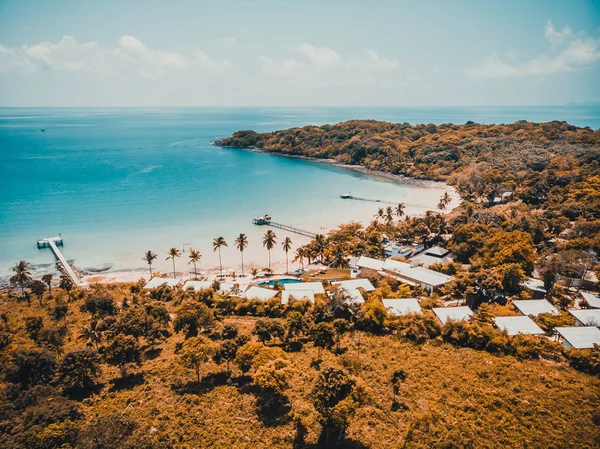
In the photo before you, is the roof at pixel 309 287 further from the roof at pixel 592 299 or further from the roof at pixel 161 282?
the roof at pixel 592 299

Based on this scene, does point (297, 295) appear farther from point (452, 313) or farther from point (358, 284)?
point (452, 313)

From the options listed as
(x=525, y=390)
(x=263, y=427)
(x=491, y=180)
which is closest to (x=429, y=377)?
(x=525, y=390)

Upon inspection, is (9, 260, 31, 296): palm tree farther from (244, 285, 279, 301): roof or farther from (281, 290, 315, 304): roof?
(281, 290, 315, 304): roof

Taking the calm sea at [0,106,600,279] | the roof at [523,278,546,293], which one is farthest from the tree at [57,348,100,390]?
the roof at [523,278,546,293]

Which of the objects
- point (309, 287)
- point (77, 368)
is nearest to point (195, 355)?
point (77, 368)

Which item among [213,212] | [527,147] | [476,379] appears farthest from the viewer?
[527,147]

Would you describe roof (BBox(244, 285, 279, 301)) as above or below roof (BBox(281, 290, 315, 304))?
below

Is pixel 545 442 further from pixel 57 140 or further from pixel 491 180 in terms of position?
pixel 57 140
